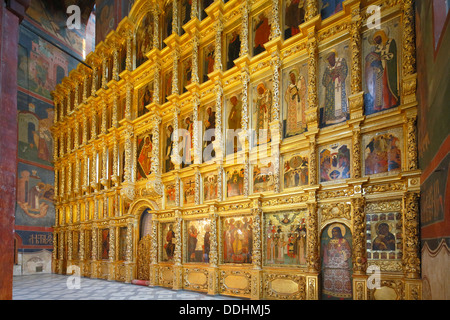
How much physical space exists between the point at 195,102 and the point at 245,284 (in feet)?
23.8

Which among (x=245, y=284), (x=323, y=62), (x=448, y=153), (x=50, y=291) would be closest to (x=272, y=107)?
(x=323, y=62)

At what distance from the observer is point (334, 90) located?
8.84m

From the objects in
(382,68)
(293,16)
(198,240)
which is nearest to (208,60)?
(293,16)

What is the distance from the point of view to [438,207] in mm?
4543

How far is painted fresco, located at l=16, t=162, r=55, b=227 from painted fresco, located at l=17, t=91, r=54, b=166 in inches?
34.2

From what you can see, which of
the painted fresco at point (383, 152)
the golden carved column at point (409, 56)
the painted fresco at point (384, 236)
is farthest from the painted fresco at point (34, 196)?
the golden carved column at point (409, 56)

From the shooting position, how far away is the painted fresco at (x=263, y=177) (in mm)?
9875

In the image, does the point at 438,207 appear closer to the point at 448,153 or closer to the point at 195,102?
the point at 448,153

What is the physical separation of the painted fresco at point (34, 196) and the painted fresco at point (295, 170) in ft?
60.4

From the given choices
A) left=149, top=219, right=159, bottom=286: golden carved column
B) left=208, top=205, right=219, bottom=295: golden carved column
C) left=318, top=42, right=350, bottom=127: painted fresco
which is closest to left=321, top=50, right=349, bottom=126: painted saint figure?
left=318, top=42, right=350, bottom=127: painted fresco

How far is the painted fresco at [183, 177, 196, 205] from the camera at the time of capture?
12278mm

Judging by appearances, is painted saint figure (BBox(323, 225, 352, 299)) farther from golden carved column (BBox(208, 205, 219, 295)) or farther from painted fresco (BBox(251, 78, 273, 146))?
golden carved column (BBox(208, 205, 219, 295))

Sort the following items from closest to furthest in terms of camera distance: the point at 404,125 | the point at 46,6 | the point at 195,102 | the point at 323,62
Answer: the point at 404,125
the point at 323,62
the point at 195,102
the point at 46,6

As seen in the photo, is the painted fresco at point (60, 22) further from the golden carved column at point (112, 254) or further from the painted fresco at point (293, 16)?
the painted fresco at point (293, 16)
